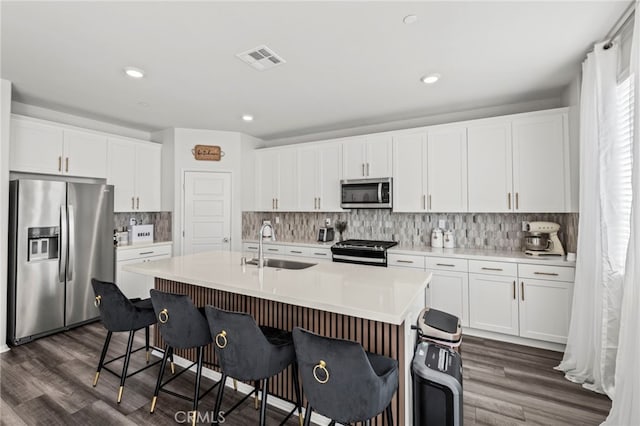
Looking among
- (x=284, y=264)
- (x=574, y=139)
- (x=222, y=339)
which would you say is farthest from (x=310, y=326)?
(x=574, y=139)

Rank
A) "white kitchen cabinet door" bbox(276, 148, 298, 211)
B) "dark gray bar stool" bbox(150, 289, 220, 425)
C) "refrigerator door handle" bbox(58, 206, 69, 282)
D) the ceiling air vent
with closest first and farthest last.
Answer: "dark gray bar stool" bbox(150, 289, 220, 425)
the ceiling air vent
"refrigerator door handle" bbox(58, 206, 69, 282)
"white kitchen cabinet door" bbox(276, 148, 298, 211)

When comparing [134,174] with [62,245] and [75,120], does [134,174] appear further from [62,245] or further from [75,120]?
[62,245]

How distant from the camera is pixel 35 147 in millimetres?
3395

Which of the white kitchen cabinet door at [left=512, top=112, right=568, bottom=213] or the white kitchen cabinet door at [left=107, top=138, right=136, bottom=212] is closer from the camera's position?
the white kitchen cabinet door at [left=512, top=112, right=568, bottom=213]

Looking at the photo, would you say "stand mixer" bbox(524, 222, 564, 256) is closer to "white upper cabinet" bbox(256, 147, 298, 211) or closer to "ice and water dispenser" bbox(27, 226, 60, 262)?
"white upper cabinet" bbox(256, 147, 298, 211)

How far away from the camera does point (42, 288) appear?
3225 millimetres

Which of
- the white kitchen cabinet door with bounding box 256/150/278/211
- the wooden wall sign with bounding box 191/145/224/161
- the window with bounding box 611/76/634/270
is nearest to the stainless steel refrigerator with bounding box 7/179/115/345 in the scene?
the wooden wall sign with bounding box 191/145/224/161

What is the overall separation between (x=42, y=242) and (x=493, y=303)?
489cm

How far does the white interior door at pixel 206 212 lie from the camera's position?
4.64m

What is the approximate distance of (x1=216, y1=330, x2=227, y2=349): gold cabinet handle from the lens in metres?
1.62

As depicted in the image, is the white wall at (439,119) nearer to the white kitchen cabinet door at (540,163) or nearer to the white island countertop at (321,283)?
the white kitchen cabinet door at (540,163)

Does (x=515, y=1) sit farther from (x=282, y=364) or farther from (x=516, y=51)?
(x=282, y=364)

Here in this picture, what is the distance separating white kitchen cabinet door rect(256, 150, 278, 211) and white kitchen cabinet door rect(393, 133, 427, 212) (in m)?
2.03

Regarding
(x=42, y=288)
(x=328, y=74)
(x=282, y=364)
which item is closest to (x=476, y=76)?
(x=328, y=74)
